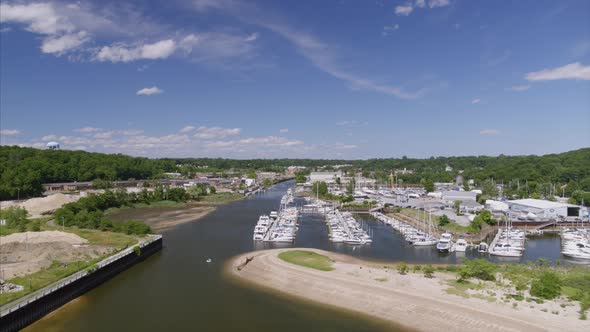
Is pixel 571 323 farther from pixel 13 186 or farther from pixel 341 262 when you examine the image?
pixel 13 186

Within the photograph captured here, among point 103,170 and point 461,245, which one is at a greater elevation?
point 103,170

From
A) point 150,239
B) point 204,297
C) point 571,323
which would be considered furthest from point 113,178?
point 571,323

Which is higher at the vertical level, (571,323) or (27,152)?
(27,152)

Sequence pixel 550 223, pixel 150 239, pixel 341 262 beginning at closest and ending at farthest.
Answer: pixel 341 262
pixel 150 239
pixel 550 223

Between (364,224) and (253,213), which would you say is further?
(253,213)

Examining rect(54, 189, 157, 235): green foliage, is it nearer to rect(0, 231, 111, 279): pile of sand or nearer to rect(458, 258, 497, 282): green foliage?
rect(0, 231, 111, 279): pile of sand

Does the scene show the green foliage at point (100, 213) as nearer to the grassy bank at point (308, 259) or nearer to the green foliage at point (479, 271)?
the grassy bank at point (308, 259)

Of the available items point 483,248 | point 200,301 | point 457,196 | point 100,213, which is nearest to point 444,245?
point 483,248

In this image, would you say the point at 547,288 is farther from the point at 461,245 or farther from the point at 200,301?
the point at 200,301
